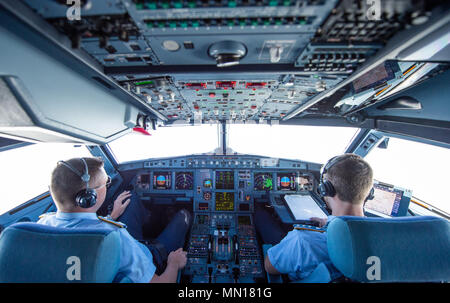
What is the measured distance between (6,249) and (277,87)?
2.02 metres

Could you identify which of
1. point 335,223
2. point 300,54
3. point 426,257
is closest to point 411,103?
point 300,54

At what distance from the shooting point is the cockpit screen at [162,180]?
294 cm

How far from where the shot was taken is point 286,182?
291 centimetres

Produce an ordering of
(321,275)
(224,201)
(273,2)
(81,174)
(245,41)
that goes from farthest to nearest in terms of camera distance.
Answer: (224,201)
(81,174)
(245,41)
(321,275)
(273,2)

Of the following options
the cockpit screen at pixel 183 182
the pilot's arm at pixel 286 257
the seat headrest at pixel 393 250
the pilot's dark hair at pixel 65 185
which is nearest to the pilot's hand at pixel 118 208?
the cockpit screen at pixel 183 182

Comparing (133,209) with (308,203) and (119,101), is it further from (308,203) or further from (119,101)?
(308,203)

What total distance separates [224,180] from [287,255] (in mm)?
1879

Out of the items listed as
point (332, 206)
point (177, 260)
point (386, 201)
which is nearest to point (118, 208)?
point (177, 260)

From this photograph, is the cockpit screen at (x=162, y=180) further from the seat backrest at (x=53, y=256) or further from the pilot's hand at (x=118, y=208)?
the seat backrest at (x=53, y=256)

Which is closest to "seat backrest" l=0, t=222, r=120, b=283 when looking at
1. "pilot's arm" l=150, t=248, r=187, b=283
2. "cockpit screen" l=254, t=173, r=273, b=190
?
"pilot's arm" l=150, t=248, r=187, b=283

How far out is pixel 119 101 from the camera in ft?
5.35

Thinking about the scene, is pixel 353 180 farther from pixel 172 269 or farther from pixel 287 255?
pixel 172 269

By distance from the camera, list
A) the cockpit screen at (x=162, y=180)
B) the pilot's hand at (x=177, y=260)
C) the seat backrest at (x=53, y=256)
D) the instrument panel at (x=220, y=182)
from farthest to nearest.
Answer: the cockpit screen at (x=162, y=180), the instrument panel at (x=220, y=182), the pilot's hand at (x=177, y=260), the seat backrest at (x=53, y=256)

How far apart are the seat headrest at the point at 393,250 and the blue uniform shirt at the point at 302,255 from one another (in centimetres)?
19
